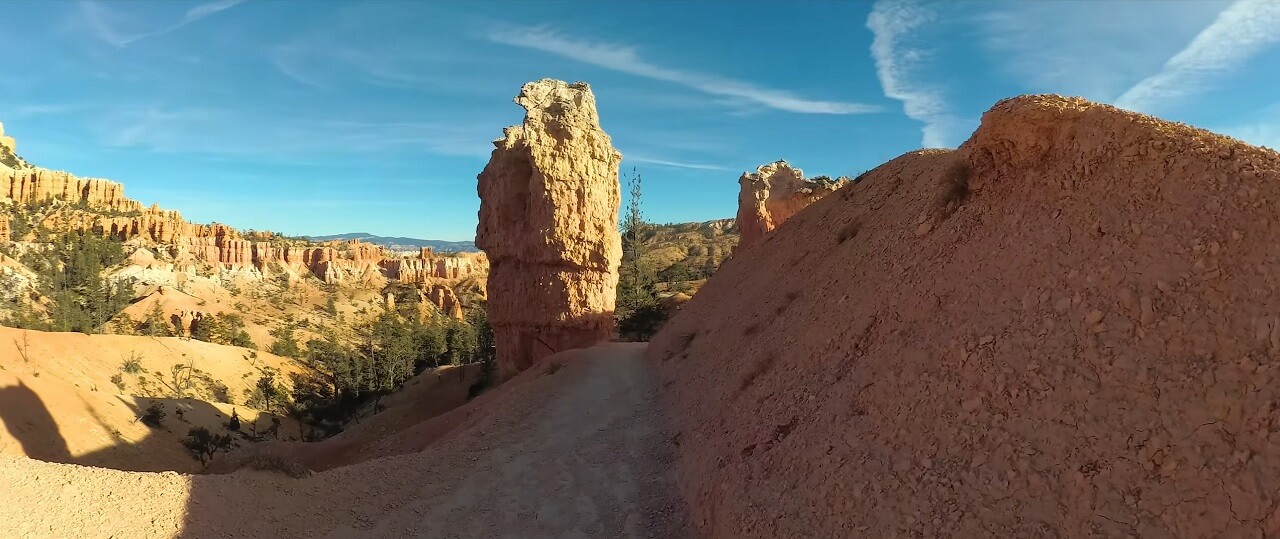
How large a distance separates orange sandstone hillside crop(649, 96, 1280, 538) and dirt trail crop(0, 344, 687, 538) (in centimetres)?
94

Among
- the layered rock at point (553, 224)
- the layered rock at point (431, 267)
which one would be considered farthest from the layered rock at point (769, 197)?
the layered rock at point (431, 267)

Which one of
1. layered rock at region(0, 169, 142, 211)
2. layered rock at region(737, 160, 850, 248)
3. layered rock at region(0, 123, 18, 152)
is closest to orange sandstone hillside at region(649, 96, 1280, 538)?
layered rock at region(737, 160, 850, 248)

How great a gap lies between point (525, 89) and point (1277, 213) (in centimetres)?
1719

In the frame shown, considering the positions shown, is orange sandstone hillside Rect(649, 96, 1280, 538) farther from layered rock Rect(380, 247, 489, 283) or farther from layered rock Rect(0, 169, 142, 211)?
layered rock Rect(0, 169, 142, 211)

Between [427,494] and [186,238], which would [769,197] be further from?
[186,238]

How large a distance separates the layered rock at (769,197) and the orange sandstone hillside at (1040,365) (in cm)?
1568

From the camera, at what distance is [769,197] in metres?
25.9

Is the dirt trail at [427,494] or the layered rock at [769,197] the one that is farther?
the layered rock at [769,197]

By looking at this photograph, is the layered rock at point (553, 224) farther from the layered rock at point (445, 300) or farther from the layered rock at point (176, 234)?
the layered rock at point (176, 234)

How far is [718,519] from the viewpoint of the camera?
6.13 metres

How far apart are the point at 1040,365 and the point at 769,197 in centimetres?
2157

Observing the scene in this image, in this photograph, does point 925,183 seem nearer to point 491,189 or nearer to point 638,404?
point 638,404

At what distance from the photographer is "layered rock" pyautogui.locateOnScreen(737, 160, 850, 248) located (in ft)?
78.8

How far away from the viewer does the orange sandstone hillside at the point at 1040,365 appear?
149 inches
